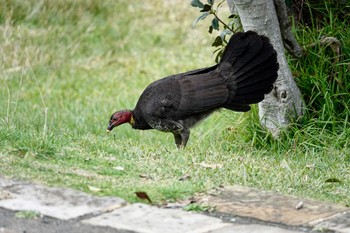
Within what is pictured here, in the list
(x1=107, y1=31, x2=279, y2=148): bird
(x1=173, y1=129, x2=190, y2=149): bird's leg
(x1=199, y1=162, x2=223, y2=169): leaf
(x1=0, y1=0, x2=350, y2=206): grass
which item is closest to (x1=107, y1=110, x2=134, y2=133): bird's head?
(x1=0, y1=0, x2=350, y2=206): grass

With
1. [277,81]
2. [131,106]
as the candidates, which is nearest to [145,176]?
[277,81]

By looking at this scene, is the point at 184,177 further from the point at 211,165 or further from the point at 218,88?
the point at 218,88

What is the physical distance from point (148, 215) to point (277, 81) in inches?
116

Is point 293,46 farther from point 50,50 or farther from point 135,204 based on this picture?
point 50,50

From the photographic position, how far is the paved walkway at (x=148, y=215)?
4.07m

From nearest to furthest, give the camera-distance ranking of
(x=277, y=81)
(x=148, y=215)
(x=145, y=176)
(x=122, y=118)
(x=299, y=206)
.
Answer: (x=148, y=215) → (x=299, y=206) → (x=145, y=176) → (x=277, y=81) → (x=122, y=118)

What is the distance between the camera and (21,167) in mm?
4941

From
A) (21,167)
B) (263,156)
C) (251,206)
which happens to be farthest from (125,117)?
(251,206)

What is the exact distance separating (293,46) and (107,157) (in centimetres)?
217

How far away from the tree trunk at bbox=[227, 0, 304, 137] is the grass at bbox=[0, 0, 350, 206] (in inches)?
4.5

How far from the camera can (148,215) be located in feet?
14.0

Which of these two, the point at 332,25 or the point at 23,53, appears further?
the point at 23,53

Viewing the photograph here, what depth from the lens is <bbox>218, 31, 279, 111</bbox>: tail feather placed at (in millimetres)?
6660

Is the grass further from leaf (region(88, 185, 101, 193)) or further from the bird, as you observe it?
the bird
